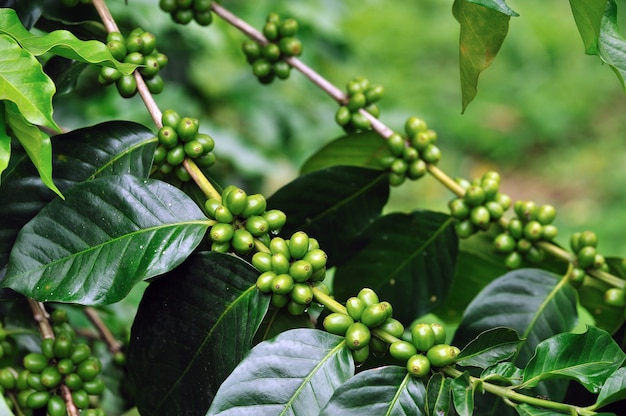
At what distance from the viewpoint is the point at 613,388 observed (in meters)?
0.78

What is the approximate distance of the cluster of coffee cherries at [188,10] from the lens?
1.30 meters

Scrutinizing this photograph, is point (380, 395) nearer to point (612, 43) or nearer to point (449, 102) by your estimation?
point (612, 43)

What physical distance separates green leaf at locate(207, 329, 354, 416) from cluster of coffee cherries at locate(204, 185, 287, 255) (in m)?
0.14

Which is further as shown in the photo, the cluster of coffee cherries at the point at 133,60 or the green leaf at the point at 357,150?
the green leaf at the point at 357,150

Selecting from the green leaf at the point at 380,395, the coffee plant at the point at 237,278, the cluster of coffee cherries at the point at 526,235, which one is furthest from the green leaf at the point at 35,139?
the cluster of coffee cherries at the point at 526,235

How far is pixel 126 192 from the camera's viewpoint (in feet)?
3.02

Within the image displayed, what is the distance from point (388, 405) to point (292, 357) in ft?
0.37

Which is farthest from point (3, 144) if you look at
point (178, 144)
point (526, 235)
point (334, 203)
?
point (526, 235)

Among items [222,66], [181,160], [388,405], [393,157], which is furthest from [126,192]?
[222,66]

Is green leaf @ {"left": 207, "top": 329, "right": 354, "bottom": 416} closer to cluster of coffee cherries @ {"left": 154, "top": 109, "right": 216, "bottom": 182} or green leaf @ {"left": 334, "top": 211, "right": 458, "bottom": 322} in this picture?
cluster of coffee cherries @ {"left": 154, "top": 109, "right": 216, "bottom": 182}

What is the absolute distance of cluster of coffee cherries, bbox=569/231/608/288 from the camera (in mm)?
1200

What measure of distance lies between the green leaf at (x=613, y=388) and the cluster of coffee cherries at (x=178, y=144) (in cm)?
57

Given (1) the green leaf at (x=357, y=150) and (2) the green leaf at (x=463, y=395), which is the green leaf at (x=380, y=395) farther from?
(1) the green leaf at (x=357, y=150)

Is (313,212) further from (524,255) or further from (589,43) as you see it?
(589,43)
